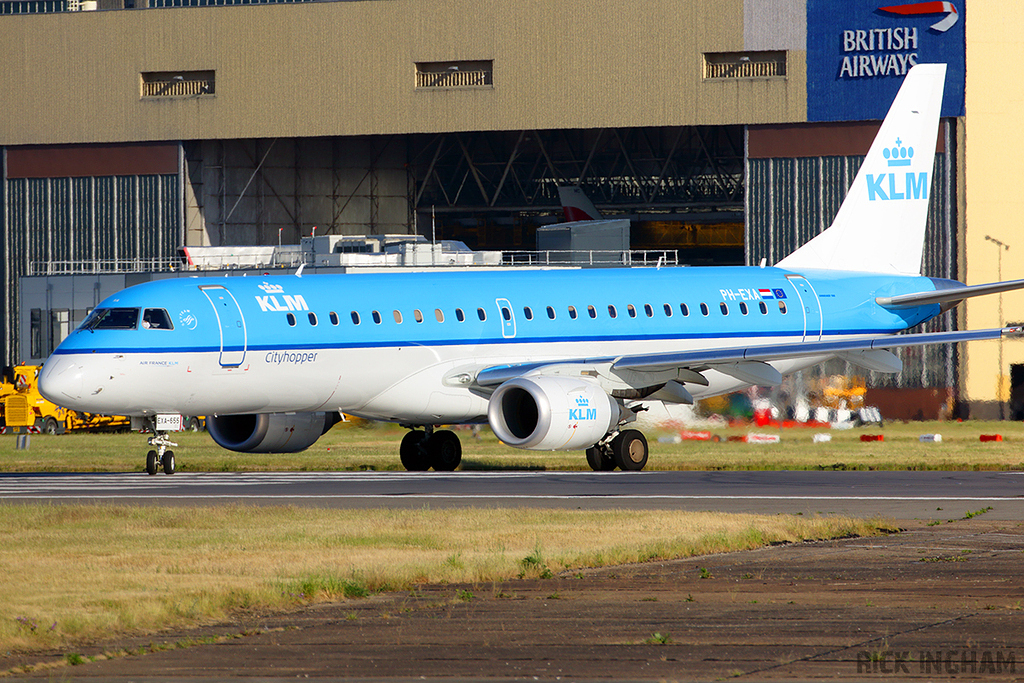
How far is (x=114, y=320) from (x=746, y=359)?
1185 centimetres

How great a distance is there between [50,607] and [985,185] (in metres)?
50.2

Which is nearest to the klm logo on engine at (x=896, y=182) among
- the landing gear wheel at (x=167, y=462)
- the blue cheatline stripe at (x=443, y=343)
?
the blue cheatline stripe at (x=443, y=343)

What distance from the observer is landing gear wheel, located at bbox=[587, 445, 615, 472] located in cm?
3092

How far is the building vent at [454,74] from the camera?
6241 centimetres

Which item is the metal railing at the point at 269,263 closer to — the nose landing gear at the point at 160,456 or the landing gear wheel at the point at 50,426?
the landing gear wheel at the point at 50,426

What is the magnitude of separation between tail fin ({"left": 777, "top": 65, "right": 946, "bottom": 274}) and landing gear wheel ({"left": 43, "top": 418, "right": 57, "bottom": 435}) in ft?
96.7

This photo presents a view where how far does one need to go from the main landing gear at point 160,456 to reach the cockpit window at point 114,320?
87.4 inches

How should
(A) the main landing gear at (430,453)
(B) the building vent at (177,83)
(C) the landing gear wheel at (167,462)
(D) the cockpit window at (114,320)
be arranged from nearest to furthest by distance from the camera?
1. (D) the cockpit window at (114,320)
2. (C) the landing gear wheel at (167,462)
3. (A) the main landing gear at (430,453)
4. (B) the building vent at (177,83)

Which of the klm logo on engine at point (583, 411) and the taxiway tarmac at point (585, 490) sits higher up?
the klm logo on engine at point (583, 411)

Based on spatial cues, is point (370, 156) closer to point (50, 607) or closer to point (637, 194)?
point (637, 194)

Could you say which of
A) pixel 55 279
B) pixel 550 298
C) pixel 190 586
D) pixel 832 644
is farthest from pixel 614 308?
pixel 55 279

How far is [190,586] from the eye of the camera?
1372cm

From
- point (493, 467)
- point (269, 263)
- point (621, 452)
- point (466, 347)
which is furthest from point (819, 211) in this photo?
point (466, 347)

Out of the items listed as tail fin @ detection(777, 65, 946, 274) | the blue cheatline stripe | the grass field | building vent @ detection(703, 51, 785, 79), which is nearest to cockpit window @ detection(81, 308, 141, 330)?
the blue cheatline stripe
